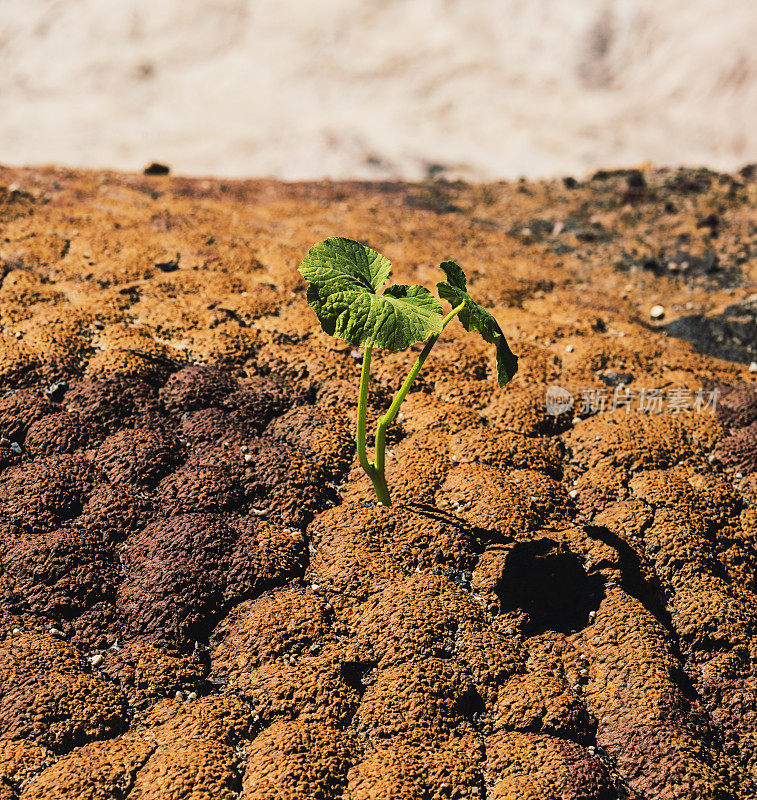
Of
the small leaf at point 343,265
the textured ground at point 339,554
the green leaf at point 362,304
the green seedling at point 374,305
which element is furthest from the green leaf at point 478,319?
the textured ground at point 339,554

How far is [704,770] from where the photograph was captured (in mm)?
2268

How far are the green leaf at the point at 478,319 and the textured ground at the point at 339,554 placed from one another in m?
0.83

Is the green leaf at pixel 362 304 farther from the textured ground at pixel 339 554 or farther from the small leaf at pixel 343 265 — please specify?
the textured ground at pixel 339 554

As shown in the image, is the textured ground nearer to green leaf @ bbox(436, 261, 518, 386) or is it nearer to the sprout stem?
the sprout stem

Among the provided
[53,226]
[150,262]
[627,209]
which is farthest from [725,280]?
[53,226]

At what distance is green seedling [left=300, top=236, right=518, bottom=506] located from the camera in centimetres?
242

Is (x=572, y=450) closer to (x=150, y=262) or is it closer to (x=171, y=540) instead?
(x=171, y=540)

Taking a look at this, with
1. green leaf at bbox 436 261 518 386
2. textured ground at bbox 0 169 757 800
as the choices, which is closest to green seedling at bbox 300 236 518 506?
green leaf at bbox 436 261 518 386

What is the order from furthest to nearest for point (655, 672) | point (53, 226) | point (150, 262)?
point (53, 226) < point (150, 262) < point (655, 672)

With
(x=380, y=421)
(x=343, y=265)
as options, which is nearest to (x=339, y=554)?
(x=380, y=421)

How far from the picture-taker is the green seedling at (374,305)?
7.93ft

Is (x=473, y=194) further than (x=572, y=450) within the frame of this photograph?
Yes

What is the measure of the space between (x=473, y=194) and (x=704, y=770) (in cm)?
690

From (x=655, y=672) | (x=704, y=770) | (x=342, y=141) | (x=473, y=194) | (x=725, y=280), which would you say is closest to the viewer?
(x=704, y=770)
